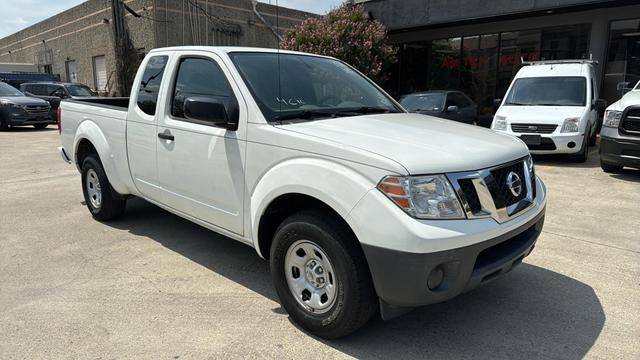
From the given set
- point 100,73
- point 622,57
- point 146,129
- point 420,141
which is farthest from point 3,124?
point 622,57

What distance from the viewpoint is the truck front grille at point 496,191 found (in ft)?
9.07

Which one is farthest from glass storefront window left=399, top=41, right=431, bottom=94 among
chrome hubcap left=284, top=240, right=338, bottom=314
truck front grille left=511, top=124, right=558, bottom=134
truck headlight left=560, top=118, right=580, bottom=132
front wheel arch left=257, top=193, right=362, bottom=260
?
chrome hubcap left=284, top=240, right=338, bottom=314

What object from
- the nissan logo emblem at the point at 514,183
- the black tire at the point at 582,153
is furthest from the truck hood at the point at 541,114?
the nissan logo emblem at the point at 514,183

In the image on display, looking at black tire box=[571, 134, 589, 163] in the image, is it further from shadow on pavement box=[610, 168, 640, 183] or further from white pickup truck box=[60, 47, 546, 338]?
white pickup truck box=[60, 47, 546, 338]

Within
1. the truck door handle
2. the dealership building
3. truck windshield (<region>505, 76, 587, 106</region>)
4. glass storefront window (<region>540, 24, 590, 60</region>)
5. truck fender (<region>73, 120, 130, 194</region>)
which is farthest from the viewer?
glass storefront window (<region>540, 24, 590, 60</region>)

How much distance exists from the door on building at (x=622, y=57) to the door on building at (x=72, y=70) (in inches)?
1145

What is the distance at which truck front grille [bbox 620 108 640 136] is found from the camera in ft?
25.4

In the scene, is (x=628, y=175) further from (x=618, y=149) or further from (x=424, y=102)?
(x=424, y=102)

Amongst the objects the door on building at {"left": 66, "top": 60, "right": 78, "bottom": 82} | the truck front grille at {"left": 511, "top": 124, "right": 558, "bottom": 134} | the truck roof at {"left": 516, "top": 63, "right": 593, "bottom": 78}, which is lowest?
the truck front grille at {"left": 511, "top": 124, "right": 558, "bottom": 134}

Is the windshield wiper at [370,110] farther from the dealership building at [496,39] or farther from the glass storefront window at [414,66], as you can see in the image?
the glass storefront window at [414,66]

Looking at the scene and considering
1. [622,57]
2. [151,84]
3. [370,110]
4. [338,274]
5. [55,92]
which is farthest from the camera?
[55,92]

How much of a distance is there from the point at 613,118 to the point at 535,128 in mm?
1739

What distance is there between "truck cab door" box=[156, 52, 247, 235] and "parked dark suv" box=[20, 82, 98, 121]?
1718 cm

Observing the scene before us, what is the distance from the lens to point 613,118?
8086 millimetres
